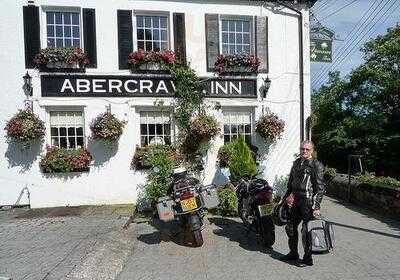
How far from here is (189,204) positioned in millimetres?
7617

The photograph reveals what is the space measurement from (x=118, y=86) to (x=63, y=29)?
213 cm

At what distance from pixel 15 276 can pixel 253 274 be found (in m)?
3.33

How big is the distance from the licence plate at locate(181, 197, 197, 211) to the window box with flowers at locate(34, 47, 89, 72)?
5520 millimetres

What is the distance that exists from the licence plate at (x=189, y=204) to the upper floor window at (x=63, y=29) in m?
6.12

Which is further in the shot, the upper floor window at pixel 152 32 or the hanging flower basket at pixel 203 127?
the upper floor window at pixel 152 32

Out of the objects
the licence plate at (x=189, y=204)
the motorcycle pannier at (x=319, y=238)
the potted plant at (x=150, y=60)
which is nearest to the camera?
the motorcycle pannier at (x=319, y=238)

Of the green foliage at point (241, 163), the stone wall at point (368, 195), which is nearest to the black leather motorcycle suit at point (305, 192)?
the green foliage at point (241, 163)

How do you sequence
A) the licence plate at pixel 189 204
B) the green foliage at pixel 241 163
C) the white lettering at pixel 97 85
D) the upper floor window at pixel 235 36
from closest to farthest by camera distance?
1. the licence plate at pixel 189 204
2. the green foliage at pixel 241 163
3. the white lettering at pixel 97 85
4. the upper floor window at pixel 235 36

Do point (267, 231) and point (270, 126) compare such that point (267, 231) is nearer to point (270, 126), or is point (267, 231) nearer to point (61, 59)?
point (270, 126)

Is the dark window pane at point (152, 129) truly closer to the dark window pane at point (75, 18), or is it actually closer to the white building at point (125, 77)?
the white building at point (125, 77)

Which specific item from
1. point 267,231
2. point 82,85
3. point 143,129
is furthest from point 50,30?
point 267,231

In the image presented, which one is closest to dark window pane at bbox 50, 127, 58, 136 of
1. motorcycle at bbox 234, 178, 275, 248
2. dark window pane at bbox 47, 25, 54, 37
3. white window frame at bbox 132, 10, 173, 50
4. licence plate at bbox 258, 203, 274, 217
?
dark window pane at bbox 47, 25, 54, 37

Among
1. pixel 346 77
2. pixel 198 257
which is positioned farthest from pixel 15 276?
pixel 346 77

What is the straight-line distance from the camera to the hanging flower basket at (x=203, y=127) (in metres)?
11.4
